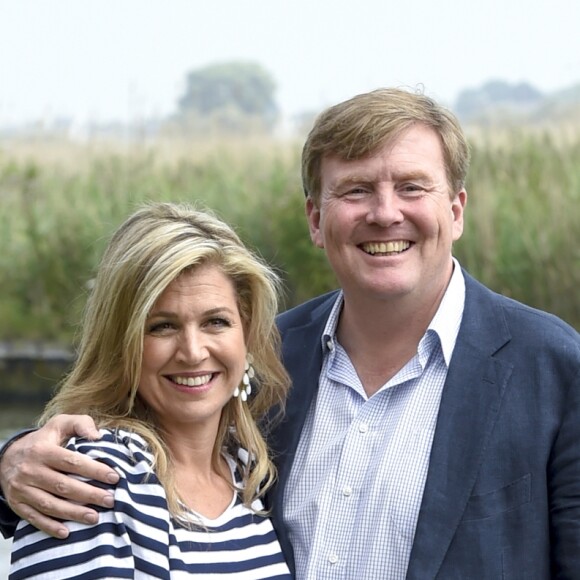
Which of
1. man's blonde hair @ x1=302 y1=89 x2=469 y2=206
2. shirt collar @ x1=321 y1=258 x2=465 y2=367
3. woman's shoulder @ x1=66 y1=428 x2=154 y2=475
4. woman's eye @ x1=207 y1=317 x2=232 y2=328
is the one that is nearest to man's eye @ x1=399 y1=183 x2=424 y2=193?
man's blonde hair @ x1=302 y1=89 x2=469 y2=206

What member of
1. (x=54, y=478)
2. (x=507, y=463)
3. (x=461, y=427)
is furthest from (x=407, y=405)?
(x=54, y=478)

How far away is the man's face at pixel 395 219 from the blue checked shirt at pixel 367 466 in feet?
0.34

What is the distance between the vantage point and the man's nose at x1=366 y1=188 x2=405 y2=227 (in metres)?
2.82

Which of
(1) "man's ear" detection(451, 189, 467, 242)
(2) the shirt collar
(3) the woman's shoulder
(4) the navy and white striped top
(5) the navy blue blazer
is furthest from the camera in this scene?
(1) "man's ear" detection(451, 189, 467, 242)

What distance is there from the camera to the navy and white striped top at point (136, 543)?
234 centimetres

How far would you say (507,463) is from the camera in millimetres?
2596

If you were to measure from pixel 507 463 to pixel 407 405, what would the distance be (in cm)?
30

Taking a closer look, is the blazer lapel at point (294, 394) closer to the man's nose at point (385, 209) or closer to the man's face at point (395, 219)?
the man's face at point (395, 219)

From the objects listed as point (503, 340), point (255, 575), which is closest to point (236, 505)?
point (255, 575)

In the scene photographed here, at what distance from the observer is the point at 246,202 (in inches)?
381

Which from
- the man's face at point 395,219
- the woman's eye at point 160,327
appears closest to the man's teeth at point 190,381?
the woman's eye at point 160,327

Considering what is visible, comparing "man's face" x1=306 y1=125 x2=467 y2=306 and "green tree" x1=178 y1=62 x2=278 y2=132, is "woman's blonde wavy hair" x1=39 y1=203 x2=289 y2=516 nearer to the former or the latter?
"man's face" x1=306 y1=125 x2=467 y2=306

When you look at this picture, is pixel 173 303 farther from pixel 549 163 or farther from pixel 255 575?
pixel 549 163

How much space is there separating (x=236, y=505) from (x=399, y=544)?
40cm
